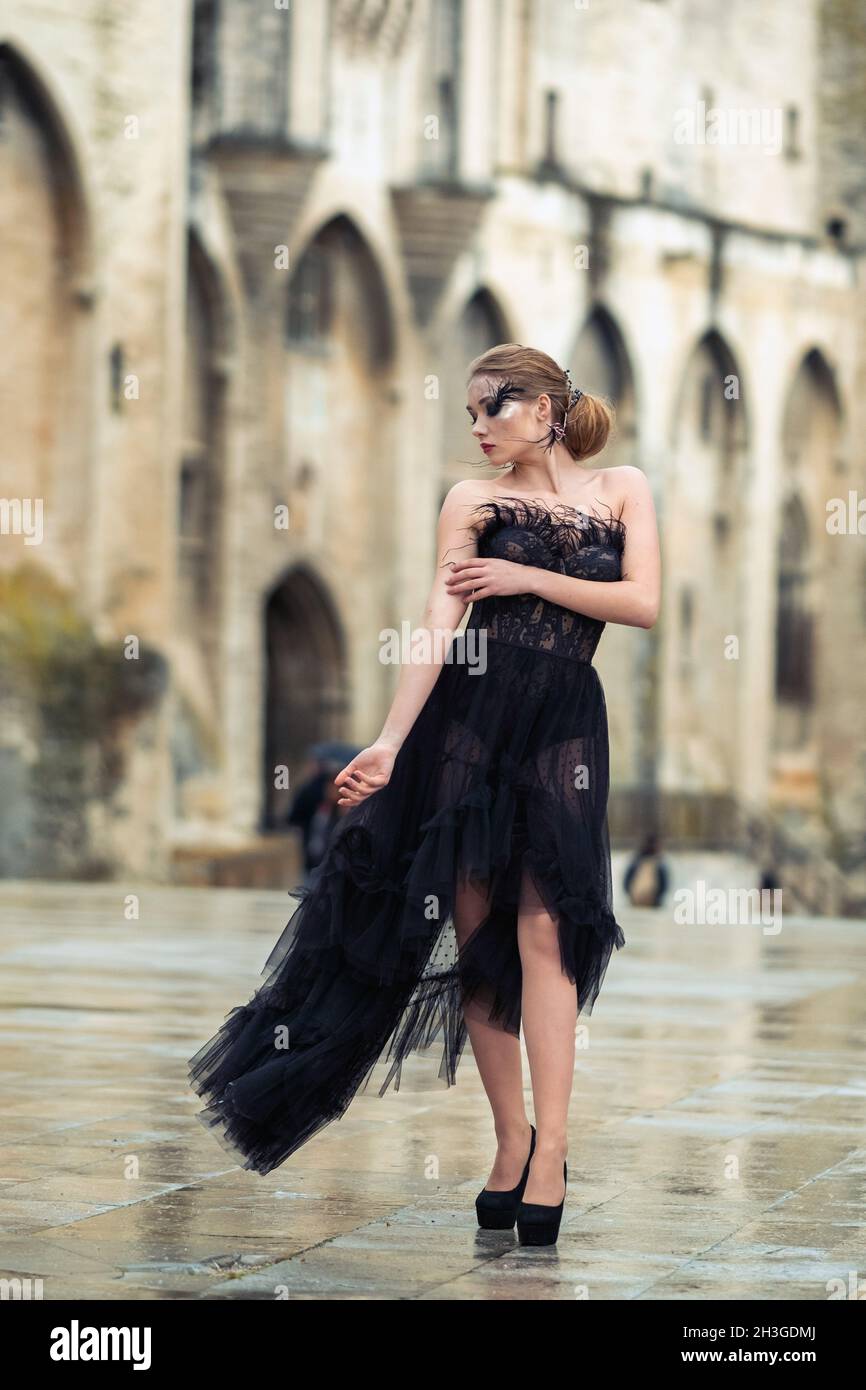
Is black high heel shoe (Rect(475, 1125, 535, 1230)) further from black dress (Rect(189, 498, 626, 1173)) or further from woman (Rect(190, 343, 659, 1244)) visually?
black dress (Rect(189, 498, 626, 1173))

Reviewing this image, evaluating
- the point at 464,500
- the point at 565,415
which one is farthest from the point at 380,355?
the point at 464,500

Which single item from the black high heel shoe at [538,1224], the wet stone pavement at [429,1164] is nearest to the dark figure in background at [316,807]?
the wet stone pavement at [429,1164]

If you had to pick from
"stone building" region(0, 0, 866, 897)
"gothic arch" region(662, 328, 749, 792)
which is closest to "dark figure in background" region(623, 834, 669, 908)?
"stone building" region(0, 0, 866, 897)

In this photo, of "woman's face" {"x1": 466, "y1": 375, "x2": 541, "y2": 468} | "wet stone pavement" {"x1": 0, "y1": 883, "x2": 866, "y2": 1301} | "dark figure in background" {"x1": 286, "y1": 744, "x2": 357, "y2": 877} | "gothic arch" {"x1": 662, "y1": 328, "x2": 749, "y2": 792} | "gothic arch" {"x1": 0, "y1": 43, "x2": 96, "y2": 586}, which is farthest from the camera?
"gothic arch" {"x1": 662, "y1": 328, "x2": 749, "y2": 792}

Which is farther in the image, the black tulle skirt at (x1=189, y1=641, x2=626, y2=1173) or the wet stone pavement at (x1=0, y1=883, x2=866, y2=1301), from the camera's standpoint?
the black tulle skirt at (x1=189, y1=641, x2=626, y2=1173)

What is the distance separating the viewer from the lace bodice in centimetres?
590

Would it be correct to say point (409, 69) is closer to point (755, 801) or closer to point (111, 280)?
point (111, 280)

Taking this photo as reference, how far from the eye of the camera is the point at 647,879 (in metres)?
23.7

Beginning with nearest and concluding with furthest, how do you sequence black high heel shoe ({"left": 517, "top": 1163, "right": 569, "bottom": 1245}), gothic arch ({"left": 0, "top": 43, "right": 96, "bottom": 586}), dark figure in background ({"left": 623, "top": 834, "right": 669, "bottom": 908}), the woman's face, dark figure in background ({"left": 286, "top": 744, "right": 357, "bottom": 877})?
1. black high heel shoe ({"left": 517, "top": 1163, "right": 569, "bottom": 1245})
2. the woman's face
3. dark figure in background ({"left": 286, "top": 744, "right": 357, "bottom": 877})
4. dark figure in background ({"left": 623, "top": 834, "right": 669, "bottom": 908})
5. gothic arch ({"left": 0, "top": 43, "right": 96, "bottom": 586})

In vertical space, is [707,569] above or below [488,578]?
above

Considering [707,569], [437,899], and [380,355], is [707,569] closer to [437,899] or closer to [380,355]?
[380,355]

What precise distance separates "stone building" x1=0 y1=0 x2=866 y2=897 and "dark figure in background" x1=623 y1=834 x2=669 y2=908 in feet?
14.8

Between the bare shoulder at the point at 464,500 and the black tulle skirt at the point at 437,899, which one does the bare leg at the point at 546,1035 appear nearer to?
the black tulle skirt at the point at 437,899

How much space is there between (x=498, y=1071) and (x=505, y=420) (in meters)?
1.45
